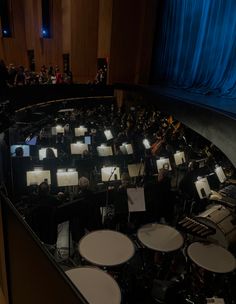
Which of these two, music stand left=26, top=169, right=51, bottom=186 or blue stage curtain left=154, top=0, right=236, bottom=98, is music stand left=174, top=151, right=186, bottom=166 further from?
blue stage curtain left=154, top=0, right=236, bottom=98

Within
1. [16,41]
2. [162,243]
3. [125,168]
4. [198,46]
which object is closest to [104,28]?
[198,46]

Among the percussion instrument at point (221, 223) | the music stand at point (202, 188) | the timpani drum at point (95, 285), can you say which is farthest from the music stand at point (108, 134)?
the timpani drum at point (95, 285)

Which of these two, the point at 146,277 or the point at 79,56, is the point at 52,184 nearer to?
the point at 146,277

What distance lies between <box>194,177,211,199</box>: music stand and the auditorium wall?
11768 millimetres

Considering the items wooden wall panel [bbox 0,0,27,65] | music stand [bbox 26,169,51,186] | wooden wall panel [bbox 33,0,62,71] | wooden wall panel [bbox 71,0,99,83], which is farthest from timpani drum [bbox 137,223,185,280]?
wooden wall panel [bbox 0,0,27,65]

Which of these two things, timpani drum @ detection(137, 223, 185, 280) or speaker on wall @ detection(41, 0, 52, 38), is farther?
speaker on wall @ detection(41, 0, 52, 38)

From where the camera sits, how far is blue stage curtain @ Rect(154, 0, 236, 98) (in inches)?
449

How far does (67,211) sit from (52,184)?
142cm

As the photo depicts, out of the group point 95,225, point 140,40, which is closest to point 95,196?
point 95,225

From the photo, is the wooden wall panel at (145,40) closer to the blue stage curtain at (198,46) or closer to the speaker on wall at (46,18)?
the blue stage curtain at (198,46)

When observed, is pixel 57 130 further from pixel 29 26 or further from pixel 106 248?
pixel 29 26

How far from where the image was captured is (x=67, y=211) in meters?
5.10

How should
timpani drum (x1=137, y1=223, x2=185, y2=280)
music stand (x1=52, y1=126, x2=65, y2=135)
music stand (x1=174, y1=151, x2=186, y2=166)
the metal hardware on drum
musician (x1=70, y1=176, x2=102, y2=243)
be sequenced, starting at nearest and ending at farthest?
timpani drum (x1=137, y1=223, x2=185, y2=280)
the metal hardware on drum
musician (x1=70, y1=176, x2=102, y2=243)
music stand (x1=174, y1=151, x2=186, y2=166)
music stand (x1=52, y1=126, x2=65, y2=135)

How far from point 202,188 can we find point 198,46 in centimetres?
908
